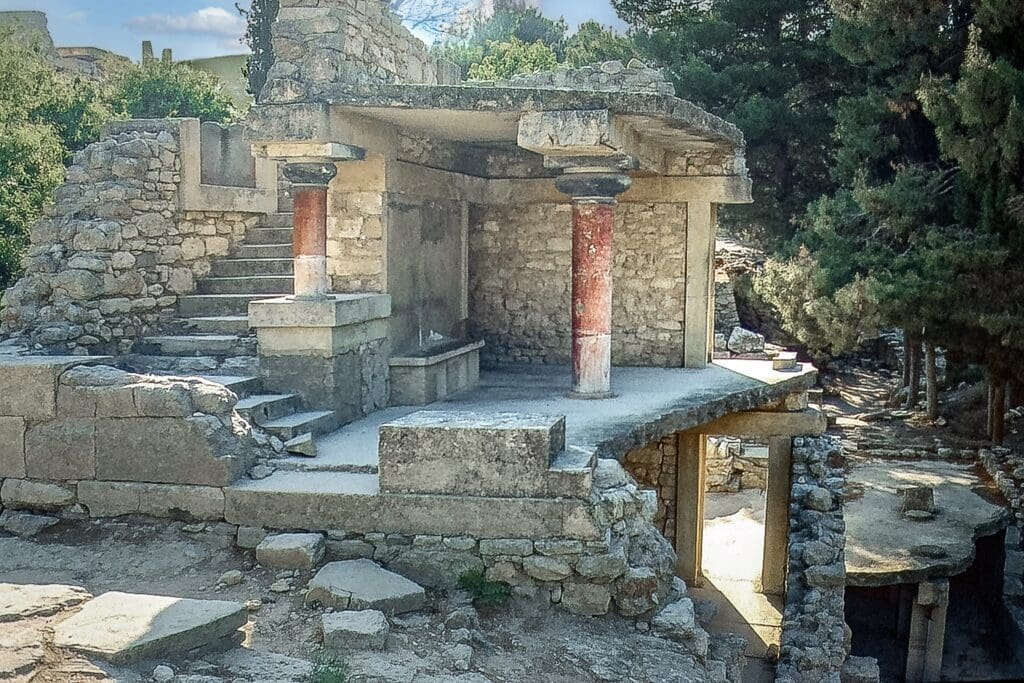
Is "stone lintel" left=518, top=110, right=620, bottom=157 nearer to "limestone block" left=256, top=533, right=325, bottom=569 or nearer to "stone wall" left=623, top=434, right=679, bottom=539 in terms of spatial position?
"limestone block" left=256, top=533, right=325, bottom=569

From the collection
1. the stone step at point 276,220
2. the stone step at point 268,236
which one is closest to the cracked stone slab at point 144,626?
the stone step at point 268,236

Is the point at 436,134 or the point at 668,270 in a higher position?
the point at 436,134

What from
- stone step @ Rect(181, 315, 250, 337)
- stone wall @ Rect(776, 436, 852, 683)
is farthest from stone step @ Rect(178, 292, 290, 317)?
stone wall @ Rect(776, 436, 852, 683)

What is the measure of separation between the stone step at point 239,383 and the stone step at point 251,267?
2.57m

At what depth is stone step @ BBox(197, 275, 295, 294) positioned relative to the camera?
10617 millimetres

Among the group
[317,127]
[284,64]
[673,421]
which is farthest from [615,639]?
[284,64]

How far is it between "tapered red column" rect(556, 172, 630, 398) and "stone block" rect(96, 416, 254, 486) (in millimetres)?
3935

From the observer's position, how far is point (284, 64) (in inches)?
334

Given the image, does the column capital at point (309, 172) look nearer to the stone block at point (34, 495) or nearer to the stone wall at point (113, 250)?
the stone wall at point (113, 250)

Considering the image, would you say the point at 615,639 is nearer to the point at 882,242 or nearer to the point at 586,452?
the point at 586,452

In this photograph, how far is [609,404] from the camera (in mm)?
9453

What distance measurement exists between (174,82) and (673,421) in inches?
996

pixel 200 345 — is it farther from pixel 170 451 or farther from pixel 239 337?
pixel 170 451

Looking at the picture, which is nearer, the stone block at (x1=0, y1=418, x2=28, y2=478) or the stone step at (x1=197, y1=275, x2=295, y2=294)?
the stone block at (x1=0, y1=418, x2=28, y2=478)
